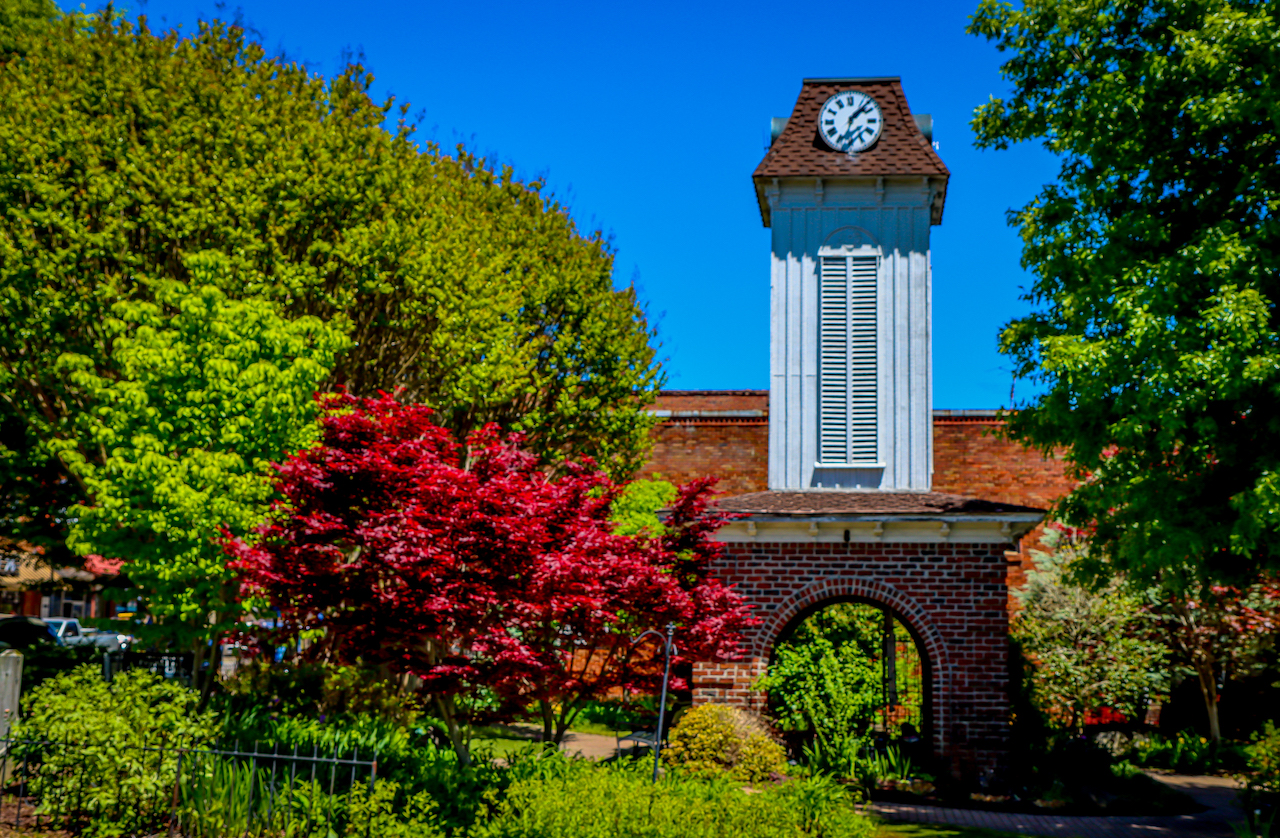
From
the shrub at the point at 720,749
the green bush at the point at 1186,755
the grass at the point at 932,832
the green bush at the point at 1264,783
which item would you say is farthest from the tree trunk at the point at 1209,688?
the shrub at the point at 720,749

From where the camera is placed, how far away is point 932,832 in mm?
11617

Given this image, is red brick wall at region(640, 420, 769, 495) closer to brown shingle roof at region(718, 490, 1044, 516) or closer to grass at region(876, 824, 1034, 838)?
brown shingle roof at region(718, 490, 1044, 516)

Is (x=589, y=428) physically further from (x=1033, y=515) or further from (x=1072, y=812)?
(x=1072, y=812)

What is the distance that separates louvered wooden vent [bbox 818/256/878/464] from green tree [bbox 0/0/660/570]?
5.77 m

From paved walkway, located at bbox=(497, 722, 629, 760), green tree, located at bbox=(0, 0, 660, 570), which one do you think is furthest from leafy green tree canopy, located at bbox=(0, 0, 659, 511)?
paved walkway, located at bbox=(497, 722, 629, 760)

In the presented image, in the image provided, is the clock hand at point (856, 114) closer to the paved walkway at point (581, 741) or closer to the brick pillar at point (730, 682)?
the brick pillar at point (730, 682)

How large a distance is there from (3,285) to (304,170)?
15.7ft

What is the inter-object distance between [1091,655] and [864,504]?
770cm

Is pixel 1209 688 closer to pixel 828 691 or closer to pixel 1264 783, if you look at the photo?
pixel 1264 783

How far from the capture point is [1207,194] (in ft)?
37.5

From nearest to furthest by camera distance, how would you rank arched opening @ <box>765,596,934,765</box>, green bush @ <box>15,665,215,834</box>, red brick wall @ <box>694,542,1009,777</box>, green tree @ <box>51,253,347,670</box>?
green bush @ <box>15,665,215,834</box> → green tree @ <box>51,253,347,670</box> → red brick wall @ <box>694,542,1009,777</box> → arched opening @ <box>765,596,934,765</box>

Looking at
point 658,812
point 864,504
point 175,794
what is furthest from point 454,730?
point 864,504

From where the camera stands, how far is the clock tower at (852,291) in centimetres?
1703

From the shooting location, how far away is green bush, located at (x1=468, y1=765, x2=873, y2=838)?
823 centimetres
